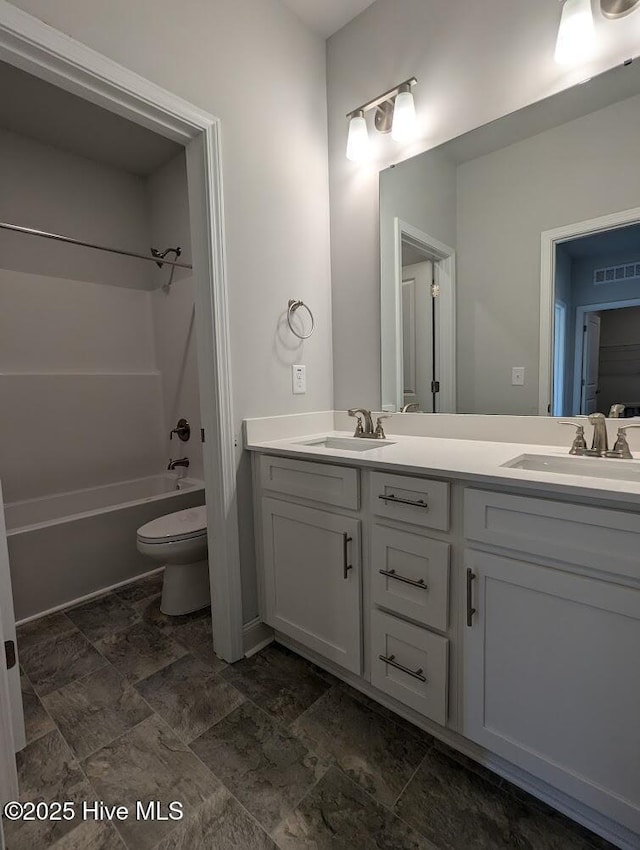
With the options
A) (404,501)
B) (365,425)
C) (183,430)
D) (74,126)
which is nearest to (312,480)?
(404,501)

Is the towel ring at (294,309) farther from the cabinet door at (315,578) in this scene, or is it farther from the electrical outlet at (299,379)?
the cabinet door at (315,578)

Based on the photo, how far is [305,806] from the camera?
1.06m

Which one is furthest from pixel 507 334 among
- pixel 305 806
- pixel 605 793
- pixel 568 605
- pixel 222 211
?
pixel 305 806

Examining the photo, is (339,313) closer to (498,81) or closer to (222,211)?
(222,211)

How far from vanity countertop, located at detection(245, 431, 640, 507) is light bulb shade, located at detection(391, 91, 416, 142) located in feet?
4.09

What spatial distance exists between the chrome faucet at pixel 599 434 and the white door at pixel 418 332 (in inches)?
24.6

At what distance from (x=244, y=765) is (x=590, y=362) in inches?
64.6

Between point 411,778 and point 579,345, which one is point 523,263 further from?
point 411,778

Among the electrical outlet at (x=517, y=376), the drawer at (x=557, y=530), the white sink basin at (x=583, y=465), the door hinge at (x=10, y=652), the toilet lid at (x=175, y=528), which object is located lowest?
the door hinge at (x=10, y=652)

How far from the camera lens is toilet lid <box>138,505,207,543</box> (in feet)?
6.18

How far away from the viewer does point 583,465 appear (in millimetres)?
1193

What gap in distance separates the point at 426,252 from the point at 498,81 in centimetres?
59

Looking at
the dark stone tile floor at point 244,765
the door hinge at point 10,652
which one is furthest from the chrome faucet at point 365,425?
the door hinge at point 10,652

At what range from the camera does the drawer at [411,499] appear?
3.59 feet
